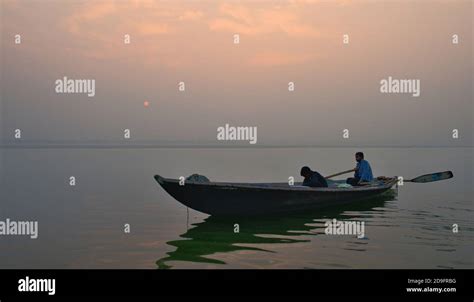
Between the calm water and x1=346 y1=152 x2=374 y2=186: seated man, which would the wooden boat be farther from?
x1=346 y1=152 x2=374 y2=186: seated man

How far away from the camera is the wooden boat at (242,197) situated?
14867mm

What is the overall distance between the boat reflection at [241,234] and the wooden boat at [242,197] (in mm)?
360

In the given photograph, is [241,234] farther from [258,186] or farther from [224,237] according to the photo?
[258,186]

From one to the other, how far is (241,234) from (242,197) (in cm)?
136

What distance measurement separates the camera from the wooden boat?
14867mm

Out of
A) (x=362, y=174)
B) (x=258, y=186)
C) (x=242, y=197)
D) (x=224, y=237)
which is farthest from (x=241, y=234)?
(x=362, y=174)

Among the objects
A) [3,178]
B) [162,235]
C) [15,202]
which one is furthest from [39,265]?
[3,178]

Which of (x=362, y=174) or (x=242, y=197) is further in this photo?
(x=362, y=174)

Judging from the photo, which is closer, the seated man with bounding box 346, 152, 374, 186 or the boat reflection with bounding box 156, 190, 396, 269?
the boat reflection with bounding box 156, 190, 396, 269

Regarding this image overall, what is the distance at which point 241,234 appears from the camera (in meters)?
14.4

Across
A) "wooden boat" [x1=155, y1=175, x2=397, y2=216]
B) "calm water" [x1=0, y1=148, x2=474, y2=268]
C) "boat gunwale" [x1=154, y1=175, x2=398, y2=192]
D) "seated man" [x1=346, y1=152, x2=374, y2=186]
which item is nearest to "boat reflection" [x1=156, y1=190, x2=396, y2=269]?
"calm water" [x1=0, y1=148, x2=474, y2=268]

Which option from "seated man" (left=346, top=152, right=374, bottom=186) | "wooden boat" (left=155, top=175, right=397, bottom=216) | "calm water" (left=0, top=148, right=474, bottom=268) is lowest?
"calm water" (left=0, top=148, right=474, bottom=268)

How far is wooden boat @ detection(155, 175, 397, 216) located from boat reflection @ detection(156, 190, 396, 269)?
360 millimetres
